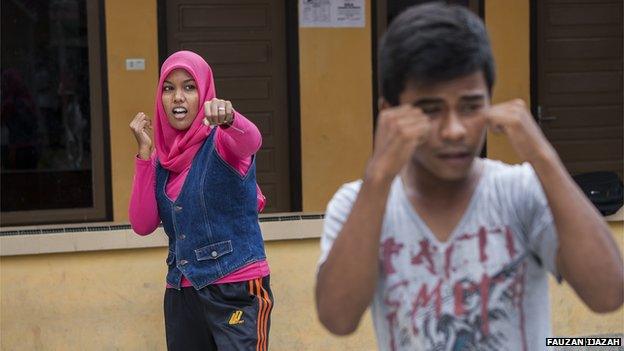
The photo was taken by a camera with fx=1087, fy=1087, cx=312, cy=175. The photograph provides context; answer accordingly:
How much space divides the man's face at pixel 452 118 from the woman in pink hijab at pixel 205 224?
6.65 feet

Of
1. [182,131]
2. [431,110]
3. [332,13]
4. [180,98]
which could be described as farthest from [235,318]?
[332,13]

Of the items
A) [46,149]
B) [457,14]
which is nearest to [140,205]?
[457,14]

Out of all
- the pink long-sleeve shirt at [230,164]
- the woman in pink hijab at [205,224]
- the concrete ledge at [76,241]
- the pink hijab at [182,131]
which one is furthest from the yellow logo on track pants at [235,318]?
the concrete ledge at [76,241]

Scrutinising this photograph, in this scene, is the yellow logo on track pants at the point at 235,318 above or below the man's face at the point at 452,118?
below

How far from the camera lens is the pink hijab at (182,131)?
4.22m

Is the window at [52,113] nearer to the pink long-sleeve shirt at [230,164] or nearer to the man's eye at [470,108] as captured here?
the pink long-sleeve shirt at [230,164]

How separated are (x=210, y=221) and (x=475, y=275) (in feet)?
7.18

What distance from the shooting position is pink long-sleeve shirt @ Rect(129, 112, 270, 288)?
4000mm

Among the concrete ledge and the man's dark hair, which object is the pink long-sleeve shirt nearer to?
the concrete ledge

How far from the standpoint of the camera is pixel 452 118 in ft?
6.56

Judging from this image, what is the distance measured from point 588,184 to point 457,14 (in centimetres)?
521

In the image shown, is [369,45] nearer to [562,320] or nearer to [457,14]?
[562,320]

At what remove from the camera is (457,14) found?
6.68ft

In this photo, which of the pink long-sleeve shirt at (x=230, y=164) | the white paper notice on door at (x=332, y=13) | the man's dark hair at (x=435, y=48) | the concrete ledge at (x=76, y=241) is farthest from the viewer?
the white paper notice on door at (x=332, y=13)
